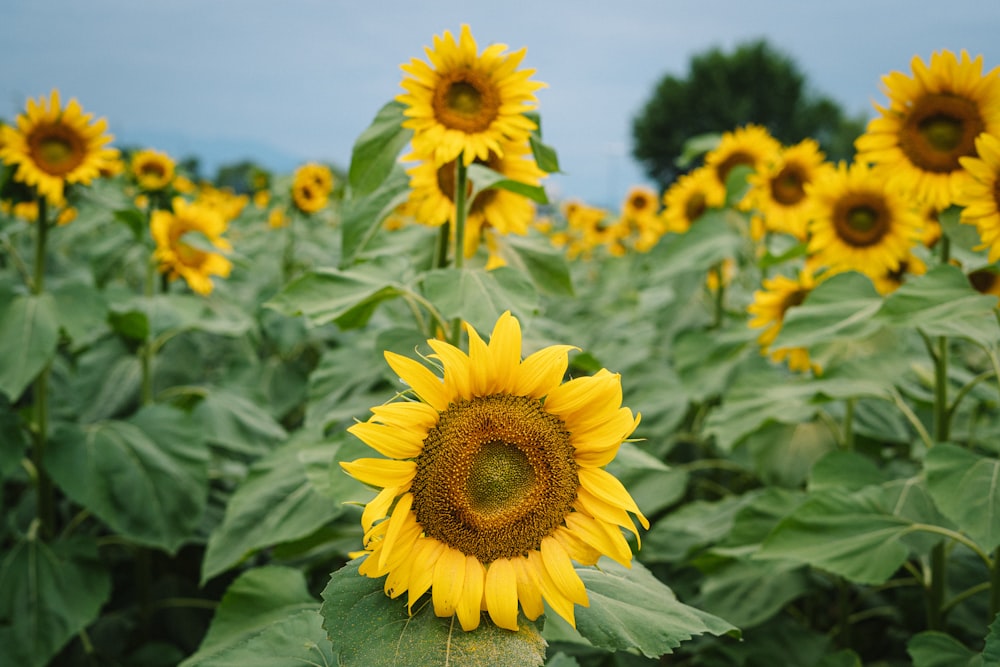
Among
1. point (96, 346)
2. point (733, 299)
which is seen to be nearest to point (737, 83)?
point (733, 299)

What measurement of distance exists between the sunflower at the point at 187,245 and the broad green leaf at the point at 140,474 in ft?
2.90

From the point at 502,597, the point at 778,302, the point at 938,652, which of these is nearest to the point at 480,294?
the point at 502,597

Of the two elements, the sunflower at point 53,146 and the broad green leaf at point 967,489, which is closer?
the broad green leaf at point 967,489

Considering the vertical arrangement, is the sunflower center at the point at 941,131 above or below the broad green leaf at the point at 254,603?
above

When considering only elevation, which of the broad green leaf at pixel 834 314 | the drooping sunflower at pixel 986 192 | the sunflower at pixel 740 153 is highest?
the sunflower at pixel 740 153

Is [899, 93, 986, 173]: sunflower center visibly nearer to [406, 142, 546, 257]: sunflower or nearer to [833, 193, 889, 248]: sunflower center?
[833, 193, 889, 248]: sunflower center

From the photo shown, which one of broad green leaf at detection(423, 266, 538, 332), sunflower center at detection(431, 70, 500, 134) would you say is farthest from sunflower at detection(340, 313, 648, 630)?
sunflower center at detection(431, 70, 500, 134)

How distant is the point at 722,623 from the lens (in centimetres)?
132

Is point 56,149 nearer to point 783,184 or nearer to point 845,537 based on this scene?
point 845,537

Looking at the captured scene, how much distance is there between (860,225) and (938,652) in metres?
1.55

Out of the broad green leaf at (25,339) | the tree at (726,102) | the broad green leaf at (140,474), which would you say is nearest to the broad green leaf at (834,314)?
the broad green leaf at (140,474)

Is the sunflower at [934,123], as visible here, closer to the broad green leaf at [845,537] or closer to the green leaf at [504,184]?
the broad green leaf at [845,537]

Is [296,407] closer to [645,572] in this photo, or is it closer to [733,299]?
[733,299]

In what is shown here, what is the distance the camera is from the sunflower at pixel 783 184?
11.8 feet
